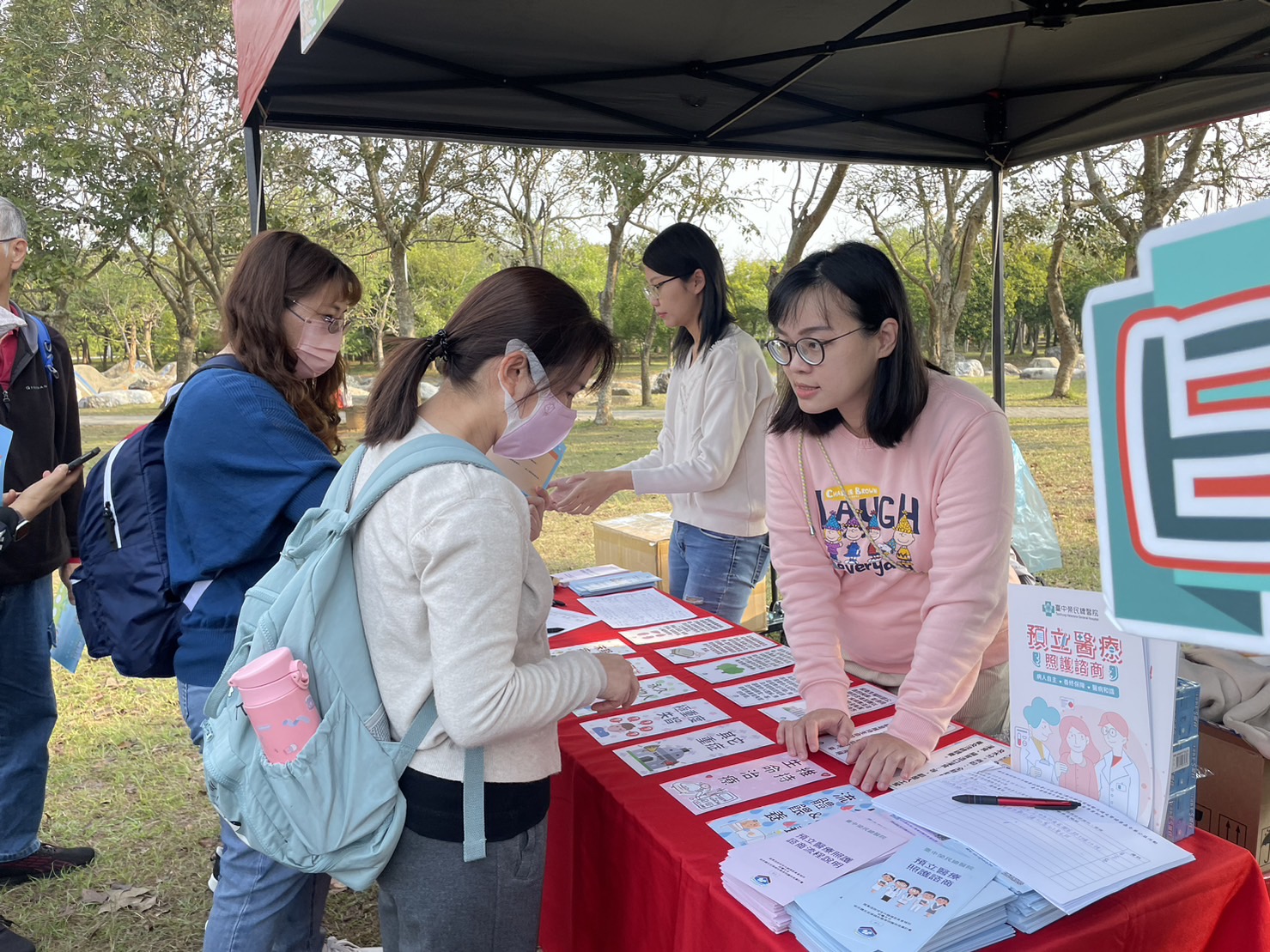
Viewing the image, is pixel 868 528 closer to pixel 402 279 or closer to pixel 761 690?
pixel 761 690

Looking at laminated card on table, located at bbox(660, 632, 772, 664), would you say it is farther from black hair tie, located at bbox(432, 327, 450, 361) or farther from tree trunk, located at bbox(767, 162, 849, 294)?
tree trunk, located at bbox(767, 162, 849, 294)

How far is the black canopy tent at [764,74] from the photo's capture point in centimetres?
269

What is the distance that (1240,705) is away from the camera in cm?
182

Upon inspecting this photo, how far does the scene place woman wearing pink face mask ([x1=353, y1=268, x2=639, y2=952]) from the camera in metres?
1.02

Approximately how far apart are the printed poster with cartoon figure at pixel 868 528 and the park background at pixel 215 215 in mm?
1609

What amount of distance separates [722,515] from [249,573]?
142 centimetres

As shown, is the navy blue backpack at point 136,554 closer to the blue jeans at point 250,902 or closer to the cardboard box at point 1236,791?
the blue jeans at point 250,902

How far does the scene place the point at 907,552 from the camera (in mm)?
1598

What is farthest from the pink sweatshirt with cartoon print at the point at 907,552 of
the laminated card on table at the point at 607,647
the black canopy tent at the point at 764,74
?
the black canopy tent at the point at 764,74

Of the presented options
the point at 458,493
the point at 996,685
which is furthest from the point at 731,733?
the point at 458,493

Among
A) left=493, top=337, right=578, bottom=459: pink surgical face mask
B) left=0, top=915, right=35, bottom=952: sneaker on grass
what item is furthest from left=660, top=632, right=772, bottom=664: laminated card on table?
left=0, top=915, right=35, bottom=952: sneaker on grass

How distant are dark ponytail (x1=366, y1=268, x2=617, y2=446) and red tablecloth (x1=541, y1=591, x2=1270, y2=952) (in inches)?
25.9

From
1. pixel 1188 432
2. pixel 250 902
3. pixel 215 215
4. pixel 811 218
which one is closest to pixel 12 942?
pixel 250 902

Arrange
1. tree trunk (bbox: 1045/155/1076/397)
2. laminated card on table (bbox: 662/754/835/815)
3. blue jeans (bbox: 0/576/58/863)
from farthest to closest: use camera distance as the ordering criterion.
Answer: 1. tree trunk (bbox: 1045/155/1076/397)
2. blue jeans (bbox: 0/576/58/863)
3. laminated card on table (bbox: 662/754/835/815)
